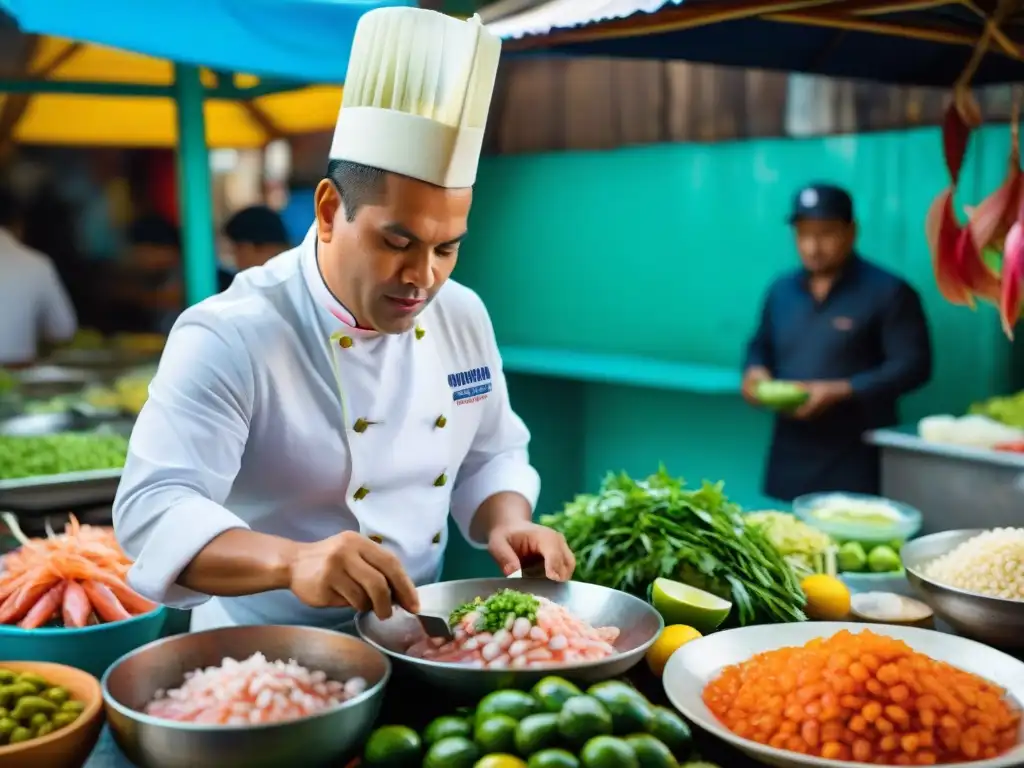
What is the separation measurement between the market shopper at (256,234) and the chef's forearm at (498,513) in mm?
3025

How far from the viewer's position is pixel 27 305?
4879mm

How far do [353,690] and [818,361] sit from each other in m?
3.50

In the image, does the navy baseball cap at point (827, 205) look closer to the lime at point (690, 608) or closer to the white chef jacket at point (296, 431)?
the white chef jacket at point (296, 431)

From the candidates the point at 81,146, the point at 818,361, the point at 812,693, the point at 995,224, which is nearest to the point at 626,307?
the point at 818,361

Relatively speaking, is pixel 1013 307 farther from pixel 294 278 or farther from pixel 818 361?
pixel 818 361

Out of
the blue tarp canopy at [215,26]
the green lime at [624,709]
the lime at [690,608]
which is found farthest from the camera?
the blue tarp canopy at [215,26]

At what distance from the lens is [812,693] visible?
57.4 inches

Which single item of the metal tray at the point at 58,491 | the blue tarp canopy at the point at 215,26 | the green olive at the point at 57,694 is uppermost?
the blue tarp canopy at the point at 215,26

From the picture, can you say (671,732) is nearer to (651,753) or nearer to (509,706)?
(651,753)

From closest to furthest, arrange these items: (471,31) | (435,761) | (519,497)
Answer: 1. (435,761)
2. (471,31)
3. (519,497)

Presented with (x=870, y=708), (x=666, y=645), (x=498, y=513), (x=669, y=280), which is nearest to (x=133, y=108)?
(x=669, y=280)

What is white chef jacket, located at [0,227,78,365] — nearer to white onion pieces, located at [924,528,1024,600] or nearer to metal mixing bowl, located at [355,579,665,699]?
metal mixing bowl, located at [355,579,665,699]

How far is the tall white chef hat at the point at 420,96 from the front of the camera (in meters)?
1.71

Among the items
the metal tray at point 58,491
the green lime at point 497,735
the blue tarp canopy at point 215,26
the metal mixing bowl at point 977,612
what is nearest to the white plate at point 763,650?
the metal mixing bowl at point 977,612
